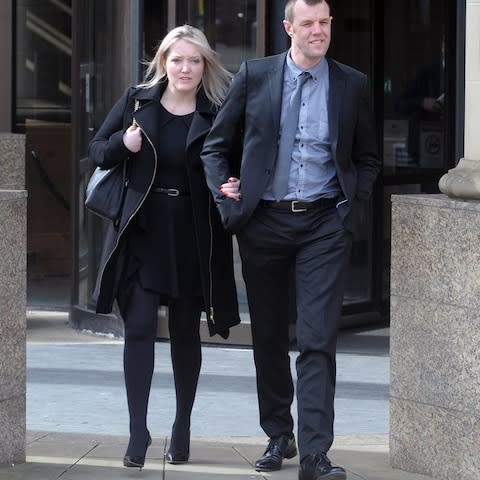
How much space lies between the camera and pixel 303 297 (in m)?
5.38

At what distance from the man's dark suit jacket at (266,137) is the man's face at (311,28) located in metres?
0.12

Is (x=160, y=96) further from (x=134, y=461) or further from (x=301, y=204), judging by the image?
(x=134, y=461)

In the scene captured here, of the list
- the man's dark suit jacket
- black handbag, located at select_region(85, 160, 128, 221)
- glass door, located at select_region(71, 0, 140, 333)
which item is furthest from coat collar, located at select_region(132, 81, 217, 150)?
glass door, located at select_region(71, 0, 140, 333)

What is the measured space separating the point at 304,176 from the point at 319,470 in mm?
1047

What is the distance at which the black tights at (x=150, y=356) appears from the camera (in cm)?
556

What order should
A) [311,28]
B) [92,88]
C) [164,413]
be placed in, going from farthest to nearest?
[92,88], [164,413], [311,28]

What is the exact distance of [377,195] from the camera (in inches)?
396

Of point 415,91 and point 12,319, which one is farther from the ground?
point 415,91

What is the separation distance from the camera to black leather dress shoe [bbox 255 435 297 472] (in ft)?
18.4

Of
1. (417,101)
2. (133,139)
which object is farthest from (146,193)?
(417,101)

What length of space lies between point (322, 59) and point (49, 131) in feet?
20.0

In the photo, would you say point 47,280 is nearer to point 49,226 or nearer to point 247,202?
point 49,226

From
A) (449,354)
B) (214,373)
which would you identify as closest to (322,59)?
(449,354)

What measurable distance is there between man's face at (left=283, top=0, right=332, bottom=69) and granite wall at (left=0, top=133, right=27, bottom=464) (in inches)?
46.1
